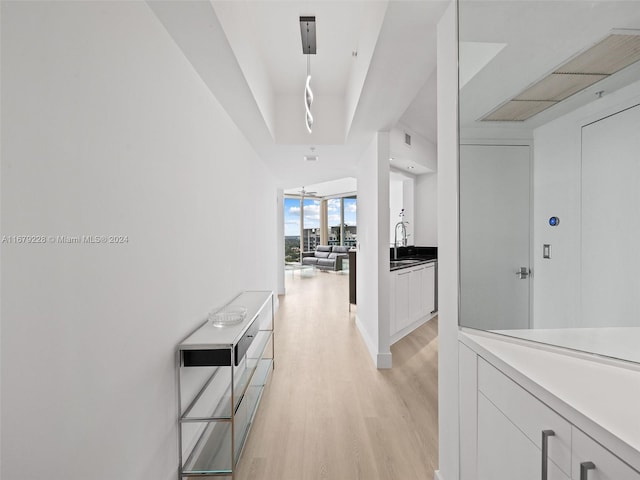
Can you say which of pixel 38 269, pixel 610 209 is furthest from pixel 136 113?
pixel 610 209

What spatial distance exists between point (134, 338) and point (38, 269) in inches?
20.8

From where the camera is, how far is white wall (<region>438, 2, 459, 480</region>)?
4.91 ft

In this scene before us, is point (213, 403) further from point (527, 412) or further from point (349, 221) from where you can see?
point (349, 221)

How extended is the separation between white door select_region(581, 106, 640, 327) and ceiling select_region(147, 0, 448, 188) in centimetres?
96

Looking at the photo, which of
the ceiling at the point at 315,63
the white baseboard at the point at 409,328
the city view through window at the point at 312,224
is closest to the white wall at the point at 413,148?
the ceiling at the point at 315,63

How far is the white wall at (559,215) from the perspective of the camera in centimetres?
119

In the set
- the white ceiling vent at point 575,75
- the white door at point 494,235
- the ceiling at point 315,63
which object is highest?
the ceiling at point 315,63

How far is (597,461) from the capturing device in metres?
0.73

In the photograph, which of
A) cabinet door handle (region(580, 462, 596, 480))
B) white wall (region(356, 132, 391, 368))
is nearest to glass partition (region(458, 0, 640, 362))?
cabinet door handle (region(580, 462, 596, 480))

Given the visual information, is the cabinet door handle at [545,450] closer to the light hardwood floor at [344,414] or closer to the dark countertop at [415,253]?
the light hardwood floor at [344,414]

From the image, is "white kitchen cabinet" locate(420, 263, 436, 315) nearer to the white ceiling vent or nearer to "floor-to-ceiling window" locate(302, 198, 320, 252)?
the white ceiling vent

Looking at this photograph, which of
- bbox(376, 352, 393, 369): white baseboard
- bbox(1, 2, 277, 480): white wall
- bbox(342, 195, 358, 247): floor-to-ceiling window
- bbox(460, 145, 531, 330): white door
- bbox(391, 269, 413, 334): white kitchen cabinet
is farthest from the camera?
bbox(342, 195, 358, 247): floor-to-ceiling window

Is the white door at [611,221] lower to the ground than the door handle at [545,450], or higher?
higher

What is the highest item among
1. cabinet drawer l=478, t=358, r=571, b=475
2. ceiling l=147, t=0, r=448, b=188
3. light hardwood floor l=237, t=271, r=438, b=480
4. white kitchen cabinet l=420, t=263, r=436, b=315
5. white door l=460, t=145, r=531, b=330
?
ceiling l=147, t=0, r=448, b=188
